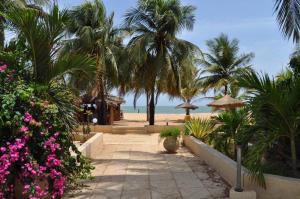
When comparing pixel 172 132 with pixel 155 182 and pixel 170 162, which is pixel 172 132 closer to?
pixel 170 162

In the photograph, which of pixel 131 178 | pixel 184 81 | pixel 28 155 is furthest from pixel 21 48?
pixel 184 81

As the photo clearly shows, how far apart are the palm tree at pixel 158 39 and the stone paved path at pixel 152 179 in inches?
423

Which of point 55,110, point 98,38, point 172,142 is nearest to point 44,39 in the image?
point 55,110

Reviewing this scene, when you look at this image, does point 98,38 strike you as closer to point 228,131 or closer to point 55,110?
point 228,131

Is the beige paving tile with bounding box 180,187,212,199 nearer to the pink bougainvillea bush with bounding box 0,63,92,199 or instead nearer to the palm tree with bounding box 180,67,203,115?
the pink bougainvillea bush with bounding box 0,63,92,199

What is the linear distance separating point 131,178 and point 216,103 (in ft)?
35.6

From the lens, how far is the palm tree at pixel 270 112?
5754 millimetres

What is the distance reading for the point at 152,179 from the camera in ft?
25.6

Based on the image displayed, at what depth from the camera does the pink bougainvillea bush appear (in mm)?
5059

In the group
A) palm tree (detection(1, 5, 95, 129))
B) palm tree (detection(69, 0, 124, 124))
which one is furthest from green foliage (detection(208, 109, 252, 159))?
palm tree (detection(69, 0, 124, 124))

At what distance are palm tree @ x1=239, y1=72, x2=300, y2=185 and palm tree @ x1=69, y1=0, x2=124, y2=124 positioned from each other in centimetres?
1639

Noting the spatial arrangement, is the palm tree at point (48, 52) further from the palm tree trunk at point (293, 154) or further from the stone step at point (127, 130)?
the stone step at point (127, 130)

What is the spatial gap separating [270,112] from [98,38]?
18327 millimetres

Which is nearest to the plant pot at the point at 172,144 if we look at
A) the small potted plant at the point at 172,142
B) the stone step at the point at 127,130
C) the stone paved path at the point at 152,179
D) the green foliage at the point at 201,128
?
the small potted plant at the point at 172,142
